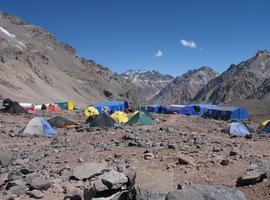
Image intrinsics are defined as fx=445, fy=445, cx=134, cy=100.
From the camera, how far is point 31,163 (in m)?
16.8

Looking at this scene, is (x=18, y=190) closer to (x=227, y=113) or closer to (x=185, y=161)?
(x=185, y=161)

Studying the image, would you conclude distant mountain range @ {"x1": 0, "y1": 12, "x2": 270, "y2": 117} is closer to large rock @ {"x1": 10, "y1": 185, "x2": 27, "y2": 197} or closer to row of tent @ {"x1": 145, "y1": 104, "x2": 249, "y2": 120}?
row of tent @ {"x1": 145, "y1": 104, "x2": 249, "y2": 120}

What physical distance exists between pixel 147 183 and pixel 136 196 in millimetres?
410

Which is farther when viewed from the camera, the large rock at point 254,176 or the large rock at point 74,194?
the large rock at point 74,194

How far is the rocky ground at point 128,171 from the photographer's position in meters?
8.90

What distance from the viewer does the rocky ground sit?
29.2 ft

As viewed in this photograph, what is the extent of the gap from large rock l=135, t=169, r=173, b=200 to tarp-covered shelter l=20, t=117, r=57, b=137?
779 inches

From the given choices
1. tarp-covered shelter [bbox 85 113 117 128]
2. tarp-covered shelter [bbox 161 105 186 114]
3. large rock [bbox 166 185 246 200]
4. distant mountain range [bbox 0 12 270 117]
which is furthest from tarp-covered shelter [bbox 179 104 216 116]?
large rock [bbox 166 185 246 200]

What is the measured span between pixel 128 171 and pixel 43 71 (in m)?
105

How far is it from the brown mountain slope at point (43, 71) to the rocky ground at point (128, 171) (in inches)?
2193

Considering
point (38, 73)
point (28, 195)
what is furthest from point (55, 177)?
point (38, 73)

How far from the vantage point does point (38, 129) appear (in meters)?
28.3

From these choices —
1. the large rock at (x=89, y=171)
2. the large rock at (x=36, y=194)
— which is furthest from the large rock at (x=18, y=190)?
the large rock at (x=89, y=171)

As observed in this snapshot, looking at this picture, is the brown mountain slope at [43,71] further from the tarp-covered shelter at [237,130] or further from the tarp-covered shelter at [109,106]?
the tarp-covered shelter at [237,130]
